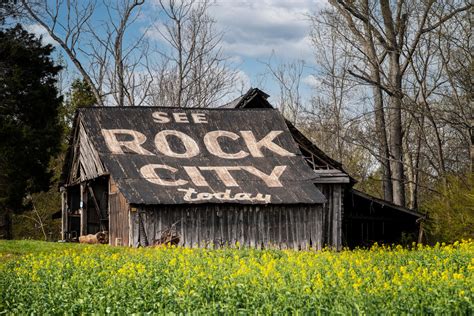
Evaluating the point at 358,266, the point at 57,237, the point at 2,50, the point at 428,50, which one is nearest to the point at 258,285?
the point at 358,266

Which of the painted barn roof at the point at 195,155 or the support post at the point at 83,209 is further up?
the painted barn roof at the point at 195,155

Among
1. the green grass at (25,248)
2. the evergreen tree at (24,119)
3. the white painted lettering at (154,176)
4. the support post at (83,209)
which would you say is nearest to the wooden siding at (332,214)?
the white painted lettering at (154,176)

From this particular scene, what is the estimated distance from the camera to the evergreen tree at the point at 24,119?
4247cm

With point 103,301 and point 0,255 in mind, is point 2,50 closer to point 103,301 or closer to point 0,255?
point 0,255

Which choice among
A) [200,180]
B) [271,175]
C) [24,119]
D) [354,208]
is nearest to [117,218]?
[200,180]

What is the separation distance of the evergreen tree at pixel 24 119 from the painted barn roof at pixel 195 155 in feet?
29.5

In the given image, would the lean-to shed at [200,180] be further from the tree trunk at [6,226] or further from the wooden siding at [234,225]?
the tree trunk at [6,226]

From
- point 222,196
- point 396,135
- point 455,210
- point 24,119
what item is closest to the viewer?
point 222,196

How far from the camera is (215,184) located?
29.1 m

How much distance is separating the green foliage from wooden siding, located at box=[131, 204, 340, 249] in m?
4.75

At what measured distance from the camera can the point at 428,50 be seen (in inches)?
1268

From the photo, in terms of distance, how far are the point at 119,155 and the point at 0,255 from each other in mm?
8508

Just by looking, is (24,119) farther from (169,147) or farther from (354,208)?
(354,208)

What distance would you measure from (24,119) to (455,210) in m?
26.0
